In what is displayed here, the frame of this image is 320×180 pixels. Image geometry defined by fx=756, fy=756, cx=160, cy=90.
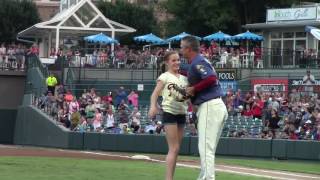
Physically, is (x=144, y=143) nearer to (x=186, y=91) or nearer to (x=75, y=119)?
(x=75, y=119)

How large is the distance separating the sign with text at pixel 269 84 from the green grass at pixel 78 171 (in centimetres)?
1772

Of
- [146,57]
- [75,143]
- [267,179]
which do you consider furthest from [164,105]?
[146,57]

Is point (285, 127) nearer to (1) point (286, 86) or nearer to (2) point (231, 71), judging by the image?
(1) point (286, 86)

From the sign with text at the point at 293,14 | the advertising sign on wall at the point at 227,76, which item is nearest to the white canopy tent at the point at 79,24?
the sign with text at the point at 293,14

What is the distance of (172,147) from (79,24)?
34.1m

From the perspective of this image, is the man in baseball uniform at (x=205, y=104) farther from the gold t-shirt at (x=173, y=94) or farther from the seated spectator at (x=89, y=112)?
the seated spectator at (x=89, y=112)

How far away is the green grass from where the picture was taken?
11.6 meters

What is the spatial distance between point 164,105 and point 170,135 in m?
0.43

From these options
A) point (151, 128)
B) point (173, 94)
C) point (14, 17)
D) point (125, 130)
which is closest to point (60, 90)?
point (125, 130)

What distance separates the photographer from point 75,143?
2639 centimetres

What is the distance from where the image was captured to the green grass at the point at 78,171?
11578 mm

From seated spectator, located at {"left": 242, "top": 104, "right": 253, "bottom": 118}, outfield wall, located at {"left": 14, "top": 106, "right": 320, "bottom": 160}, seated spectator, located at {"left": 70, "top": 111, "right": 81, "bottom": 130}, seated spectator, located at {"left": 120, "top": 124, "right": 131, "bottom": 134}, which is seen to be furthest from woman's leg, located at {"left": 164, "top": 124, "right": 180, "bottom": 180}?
seated spectator, located at {"left": 70, "top": 111, "right": 81, "bottom": 130}

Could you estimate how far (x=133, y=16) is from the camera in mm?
63781

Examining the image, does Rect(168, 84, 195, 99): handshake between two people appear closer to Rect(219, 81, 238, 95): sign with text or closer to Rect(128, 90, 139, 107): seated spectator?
Rect(128, 90, 139, 107): seated spectator
